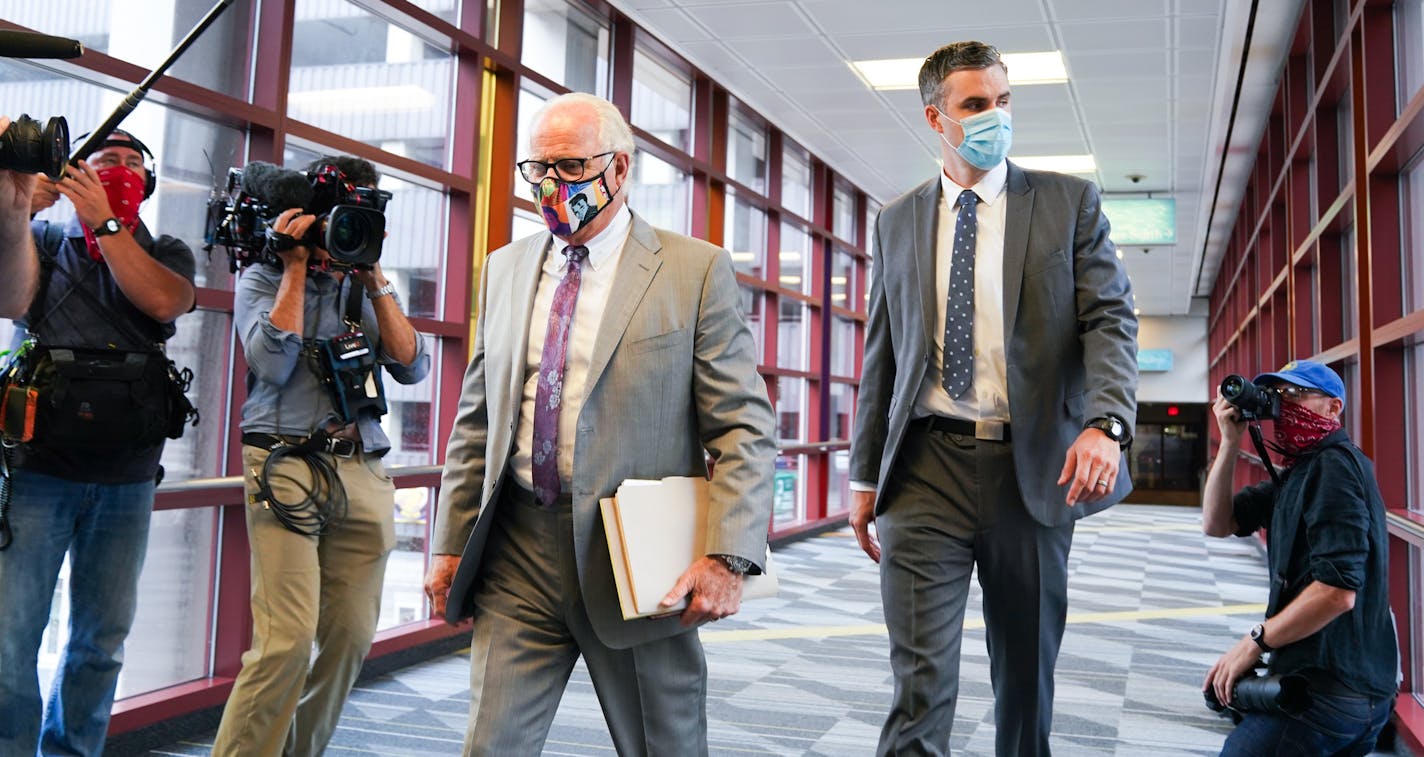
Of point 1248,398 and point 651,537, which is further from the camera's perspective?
point 1248,398

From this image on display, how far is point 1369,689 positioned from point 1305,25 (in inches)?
170

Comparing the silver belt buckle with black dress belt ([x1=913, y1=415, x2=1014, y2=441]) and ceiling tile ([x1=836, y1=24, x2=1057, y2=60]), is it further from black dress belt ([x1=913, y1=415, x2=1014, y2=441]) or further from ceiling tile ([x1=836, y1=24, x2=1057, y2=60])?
ceiling tile ([x1=836, y1=24, x2=1057, y2=60])

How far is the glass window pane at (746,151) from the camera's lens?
27.1 ft

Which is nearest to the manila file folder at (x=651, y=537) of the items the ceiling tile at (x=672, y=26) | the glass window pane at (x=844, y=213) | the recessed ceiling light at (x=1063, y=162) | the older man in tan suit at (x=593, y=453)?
the older man in tan suit at (x=593, y=453)

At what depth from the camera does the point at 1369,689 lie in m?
2.44

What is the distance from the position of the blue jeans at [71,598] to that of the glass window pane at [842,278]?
8231 millimetres

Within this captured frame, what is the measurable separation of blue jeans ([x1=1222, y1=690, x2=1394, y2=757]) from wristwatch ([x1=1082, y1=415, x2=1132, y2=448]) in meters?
0.91

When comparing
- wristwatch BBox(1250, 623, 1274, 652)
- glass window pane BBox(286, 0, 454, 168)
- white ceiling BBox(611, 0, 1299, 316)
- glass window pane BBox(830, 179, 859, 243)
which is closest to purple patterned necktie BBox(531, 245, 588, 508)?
wristwatch BBox(1250, 623, 1274, 652)

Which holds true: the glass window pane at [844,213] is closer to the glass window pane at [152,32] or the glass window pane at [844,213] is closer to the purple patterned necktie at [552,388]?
the glass window pane at [152,32]

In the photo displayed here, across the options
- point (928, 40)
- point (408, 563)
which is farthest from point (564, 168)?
point (928, 40)

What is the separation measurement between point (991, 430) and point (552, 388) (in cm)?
86

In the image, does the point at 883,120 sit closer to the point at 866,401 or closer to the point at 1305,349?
the point at 1305,349

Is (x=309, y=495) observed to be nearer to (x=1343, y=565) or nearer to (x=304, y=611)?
(x=304, y=611)

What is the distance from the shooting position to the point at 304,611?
8.24 ft
